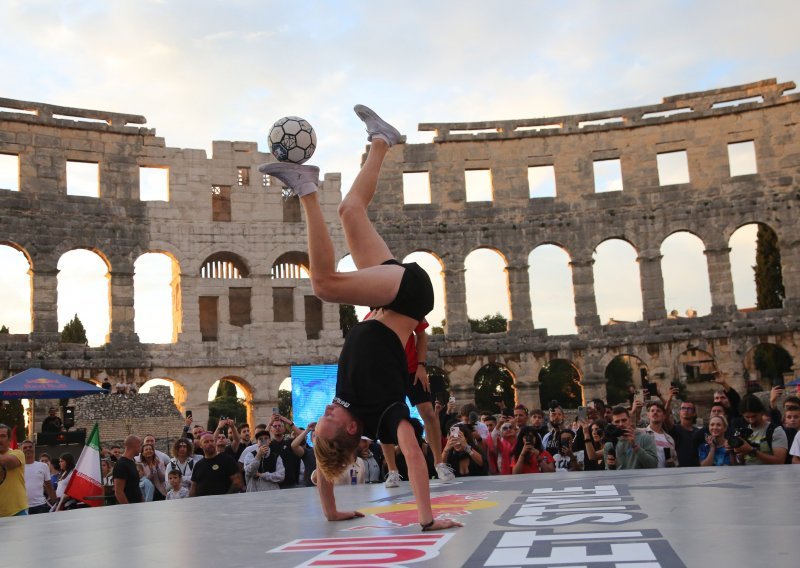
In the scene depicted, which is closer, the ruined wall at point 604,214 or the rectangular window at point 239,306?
the ruined wall at point 604,214

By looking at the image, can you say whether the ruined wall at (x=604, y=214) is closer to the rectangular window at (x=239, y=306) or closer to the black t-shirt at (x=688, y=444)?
the rectangular window at (x=239, y=306)

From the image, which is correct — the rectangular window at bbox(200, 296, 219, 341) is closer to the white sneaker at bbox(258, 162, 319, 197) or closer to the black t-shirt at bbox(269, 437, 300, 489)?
the black t-shirt at bbox(269, 437, 300, 489)

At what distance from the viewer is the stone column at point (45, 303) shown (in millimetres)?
26062

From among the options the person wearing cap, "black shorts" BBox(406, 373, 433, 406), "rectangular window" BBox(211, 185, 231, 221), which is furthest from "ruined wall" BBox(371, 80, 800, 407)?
"black shorts" BBox(406, 373, 433, 406)

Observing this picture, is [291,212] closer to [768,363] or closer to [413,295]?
[768,363]

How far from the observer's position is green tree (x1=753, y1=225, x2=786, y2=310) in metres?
38.5

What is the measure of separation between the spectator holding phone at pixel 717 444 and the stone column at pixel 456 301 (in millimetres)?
20051

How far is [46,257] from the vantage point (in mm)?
26562

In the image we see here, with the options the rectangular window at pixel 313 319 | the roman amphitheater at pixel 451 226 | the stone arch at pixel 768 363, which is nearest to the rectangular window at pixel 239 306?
the roman amphitheater at pixel 451 226

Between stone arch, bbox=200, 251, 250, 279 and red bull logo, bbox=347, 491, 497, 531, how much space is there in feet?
81.1

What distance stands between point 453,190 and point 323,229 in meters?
25.1

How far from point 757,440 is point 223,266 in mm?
24959

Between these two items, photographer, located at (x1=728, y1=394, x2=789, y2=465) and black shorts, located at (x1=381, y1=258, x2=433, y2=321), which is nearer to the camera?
black shorts, located at (x1=381, y1=258, x2=433, y2=321)

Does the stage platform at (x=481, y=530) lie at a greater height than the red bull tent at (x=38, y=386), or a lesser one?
lesser
